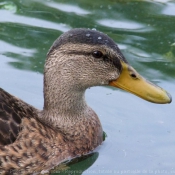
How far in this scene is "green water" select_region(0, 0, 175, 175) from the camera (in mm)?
7023

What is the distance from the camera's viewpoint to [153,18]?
9.77 m

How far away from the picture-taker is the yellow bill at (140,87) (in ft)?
21.9

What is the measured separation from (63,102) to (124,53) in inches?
81.8

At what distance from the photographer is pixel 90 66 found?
671 centimetres

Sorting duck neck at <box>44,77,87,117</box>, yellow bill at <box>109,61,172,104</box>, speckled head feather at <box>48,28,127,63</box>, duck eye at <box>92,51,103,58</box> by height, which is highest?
speckled head feather at <box>48,28,127,63</box>

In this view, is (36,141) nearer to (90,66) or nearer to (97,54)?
(90,66)

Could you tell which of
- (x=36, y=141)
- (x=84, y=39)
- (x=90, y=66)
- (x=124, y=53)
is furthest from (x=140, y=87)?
(x=124, y=53)

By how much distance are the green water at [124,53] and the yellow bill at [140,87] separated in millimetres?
648

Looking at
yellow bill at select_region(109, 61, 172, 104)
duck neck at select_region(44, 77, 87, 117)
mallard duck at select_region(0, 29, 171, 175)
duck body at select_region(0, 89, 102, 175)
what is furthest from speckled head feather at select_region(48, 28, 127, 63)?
duck body at select_region(0, 89, 102, 175)

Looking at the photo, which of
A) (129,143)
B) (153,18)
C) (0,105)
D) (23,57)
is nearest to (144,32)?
(153,18)

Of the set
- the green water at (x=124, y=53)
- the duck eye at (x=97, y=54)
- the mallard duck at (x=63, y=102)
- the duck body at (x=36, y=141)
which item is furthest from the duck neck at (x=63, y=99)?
the green water at (x=124, y=53)

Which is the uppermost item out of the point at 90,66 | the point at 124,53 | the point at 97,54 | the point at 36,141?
the point at 97,54

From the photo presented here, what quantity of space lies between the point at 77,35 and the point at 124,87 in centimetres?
64

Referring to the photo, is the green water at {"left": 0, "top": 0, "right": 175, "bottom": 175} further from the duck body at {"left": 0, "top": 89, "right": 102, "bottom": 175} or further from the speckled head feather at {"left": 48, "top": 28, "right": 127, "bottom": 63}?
the speckled head feather at {"left": 48, "top": 28, "right": 127, "bottom": 63}
